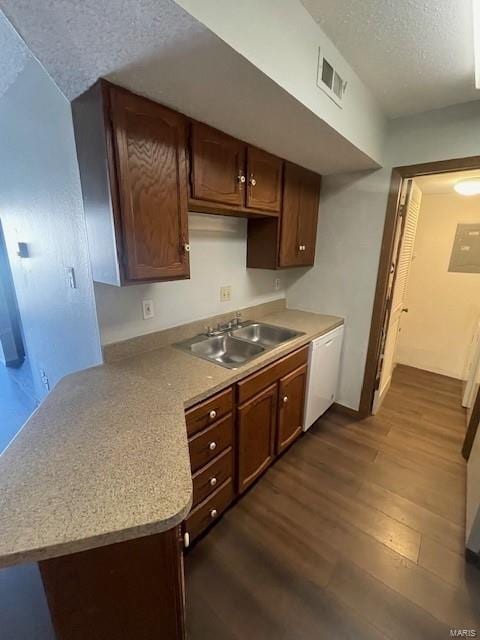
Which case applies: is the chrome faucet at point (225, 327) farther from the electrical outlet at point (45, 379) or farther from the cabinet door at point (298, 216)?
the electrical outlet at point (45, 379)

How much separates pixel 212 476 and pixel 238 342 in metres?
0.86

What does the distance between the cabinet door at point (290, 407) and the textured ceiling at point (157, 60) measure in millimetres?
1458

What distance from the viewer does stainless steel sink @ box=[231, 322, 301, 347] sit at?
2129 millimetres

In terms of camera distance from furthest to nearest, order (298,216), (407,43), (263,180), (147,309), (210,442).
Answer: (298,216) → (263,180) → (147,309) → (210,442) → (407,43)

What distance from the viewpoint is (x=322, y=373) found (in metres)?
2.29

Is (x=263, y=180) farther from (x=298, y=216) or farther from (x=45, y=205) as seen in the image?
(x=45, y=205)

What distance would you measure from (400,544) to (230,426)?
111cm

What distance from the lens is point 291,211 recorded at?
215 centimetres

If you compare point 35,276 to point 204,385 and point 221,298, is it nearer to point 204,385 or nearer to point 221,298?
point 221,298

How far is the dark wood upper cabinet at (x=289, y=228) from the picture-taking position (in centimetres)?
209

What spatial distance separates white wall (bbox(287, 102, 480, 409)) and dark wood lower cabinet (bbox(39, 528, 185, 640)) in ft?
7.04

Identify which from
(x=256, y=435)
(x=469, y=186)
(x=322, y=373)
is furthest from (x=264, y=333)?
(x=469, y=186)

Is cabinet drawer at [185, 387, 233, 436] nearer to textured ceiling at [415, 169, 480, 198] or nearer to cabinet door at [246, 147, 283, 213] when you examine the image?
cabinet door at [246, 147, 283, 213]

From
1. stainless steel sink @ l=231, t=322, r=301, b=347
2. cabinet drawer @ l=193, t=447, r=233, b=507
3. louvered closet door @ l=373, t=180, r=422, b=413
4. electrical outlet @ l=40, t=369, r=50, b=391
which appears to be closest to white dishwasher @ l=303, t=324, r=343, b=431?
stainless steel sink @ l=231, t=322, r=301, b=347
